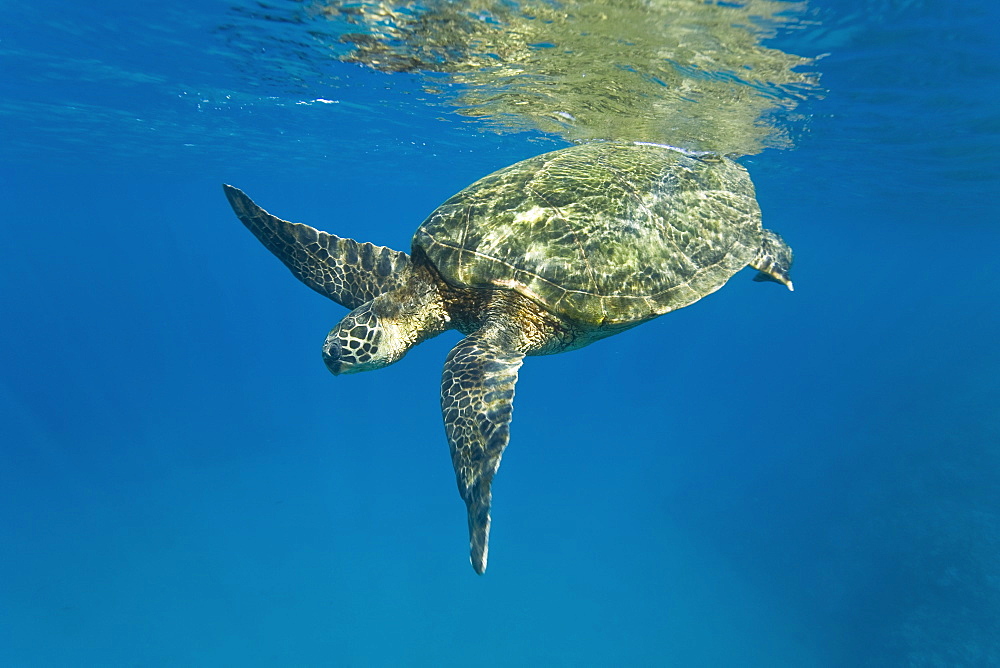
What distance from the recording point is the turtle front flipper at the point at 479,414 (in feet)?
11.9

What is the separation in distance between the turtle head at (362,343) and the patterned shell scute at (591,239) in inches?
31.6

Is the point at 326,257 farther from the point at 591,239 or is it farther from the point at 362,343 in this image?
the point at 591,239

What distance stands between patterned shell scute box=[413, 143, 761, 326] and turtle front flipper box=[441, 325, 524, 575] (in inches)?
25.9

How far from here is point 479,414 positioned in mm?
4086

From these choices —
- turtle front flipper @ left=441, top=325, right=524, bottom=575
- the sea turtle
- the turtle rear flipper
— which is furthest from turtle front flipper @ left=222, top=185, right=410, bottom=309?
the turtle rear flipper

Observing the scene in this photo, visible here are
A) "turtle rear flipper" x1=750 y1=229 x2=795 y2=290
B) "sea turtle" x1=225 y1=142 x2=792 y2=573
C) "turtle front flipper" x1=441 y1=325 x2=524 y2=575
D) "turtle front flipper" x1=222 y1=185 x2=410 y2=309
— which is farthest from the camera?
"turtle rear flipper" x1=750 y1=229 x2=795 y2=290

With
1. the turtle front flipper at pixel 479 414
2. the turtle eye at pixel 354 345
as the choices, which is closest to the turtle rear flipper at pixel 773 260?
the turtle front flipper at pixel 479 414

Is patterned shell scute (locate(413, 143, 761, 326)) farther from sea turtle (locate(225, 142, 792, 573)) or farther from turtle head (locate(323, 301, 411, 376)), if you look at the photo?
turtle head (locate(323, 301, 411, 376))

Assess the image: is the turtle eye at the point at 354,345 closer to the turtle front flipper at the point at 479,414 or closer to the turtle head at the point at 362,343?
the turtle head at the point at 362,343

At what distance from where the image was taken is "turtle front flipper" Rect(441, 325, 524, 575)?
362 centimetres

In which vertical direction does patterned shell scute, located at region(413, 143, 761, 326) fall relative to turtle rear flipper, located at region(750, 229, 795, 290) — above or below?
above

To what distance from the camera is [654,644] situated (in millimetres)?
15930

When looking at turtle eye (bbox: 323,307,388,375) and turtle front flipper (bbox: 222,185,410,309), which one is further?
turtle front flipper (bbox: 222,185,410,309)

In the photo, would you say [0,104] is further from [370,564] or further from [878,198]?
[878,198]
